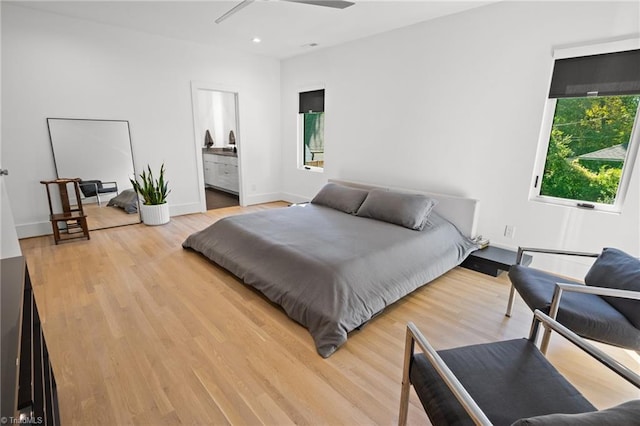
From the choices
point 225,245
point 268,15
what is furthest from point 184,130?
point 225,245

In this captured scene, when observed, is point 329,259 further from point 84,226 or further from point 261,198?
point 261,198

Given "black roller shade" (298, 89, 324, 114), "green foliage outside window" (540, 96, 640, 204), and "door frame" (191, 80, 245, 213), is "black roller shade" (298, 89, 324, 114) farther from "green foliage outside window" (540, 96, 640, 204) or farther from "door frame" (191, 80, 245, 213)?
"green foliage outside window" (540, 96, 640, 204)

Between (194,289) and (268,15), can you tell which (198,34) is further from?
(194,289)

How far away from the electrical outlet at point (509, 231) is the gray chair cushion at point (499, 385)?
85.5 inches

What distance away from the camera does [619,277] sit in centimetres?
177

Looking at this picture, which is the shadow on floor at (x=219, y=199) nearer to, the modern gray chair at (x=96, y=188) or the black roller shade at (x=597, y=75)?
the modern gray chair at (x=96, y=188)

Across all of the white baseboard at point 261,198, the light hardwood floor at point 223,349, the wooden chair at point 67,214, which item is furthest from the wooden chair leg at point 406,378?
the white baseboard at point 261,198

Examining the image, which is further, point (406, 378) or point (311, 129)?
point (311, 129)

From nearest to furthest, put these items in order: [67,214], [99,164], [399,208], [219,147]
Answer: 1. [399,208]
2. [67,214]
3. [99,164]
4. [219,147]

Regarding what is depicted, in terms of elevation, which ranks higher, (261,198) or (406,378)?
(406,378)

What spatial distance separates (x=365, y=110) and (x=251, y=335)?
3408 millimetres

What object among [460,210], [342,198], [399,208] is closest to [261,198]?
[342,198]

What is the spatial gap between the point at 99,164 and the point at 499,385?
4.93 metres

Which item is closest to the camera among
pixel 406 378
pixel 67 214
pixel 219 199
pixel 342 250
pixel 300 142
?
pixel 406 378
